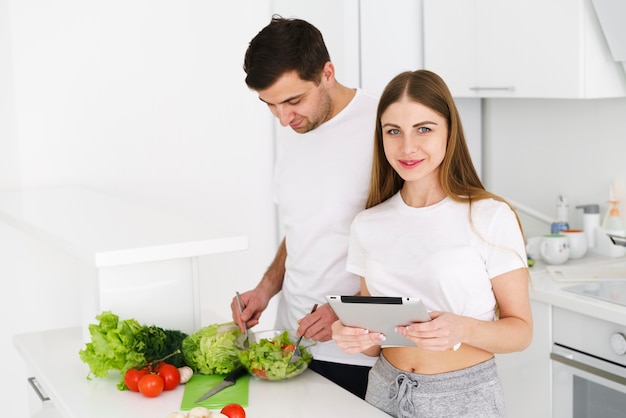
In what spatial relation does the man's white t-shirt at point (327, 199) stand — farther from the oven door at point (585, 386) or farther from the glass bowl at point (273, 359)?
the oven door at point (585, 386)

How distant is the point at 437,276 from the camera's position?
1.87 m

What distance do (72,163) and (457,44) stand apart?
1.64 m

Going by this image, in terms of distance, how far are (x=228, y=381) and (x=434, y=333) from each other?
60 cm

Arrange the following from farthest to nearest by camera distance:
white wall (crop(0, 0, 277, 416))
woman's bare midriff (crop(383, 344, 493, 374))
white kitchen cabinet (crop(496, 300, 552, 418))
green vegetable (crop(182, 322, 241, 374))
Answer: white wall (crop(0, 0, 277, 416)) < white kitchen cabinet (crop(496, 300, 552, 418)) < green vegetable (crop(182, 322, 241, 374)) < woman's bare midriff (crop(383, 344, 493, 374))

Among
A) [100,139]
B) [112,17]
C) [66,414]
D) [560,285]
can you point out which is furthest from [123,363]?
[112,17]

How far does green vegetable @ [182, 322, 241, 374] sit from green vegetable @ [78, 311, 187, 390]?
3 cm

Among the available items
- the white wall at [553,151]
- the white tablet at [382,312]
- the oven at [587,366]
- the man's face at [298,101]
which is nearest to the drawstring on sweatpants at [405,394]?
the white tablet at [382,312]

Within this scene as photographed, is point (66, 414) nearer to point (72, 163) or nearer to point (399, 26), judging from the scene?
point (72, 163)

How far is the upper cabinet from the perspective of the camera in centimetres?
273

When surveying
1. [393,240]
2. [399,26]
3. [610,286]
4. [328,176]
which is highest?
[399,26]

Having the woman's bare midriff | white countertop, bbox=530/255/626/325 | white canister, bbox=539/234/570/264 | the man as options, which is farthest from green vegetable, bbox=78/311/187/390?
white canister, bbox=539/234/570/264

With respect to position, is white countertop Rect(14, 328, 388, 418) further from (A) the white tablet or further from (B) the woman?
(A) the white tablet

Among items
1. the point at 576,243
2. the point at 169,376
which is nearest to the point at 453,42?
the point at 576,243

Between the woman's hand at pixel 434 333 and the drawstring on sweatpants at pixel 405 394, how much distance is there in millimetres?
210
